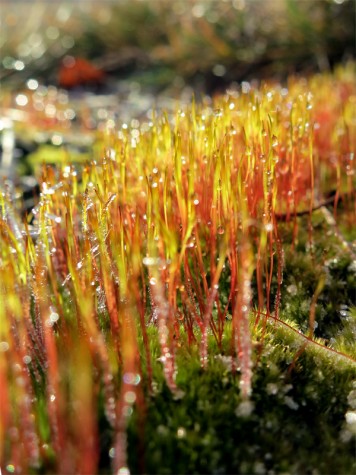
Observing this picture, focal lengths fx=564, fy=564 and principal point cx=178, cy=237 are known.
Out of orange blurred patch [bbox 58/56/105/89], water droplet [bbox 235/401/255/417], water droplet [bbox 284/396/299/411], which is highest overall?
orange blurred patch [bbox 58/56/105/89]

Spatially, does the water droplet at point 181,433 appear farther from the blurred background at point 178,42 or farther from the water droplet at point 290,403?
the blurred background at point 178,42

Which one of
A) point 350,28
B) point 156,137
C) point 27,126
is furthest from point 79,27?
point 156,137

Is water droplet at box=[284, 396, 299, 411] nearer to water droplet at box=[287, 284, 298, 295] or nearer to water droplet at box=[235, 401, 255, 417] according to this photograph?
water droplet at box=[235, 401, 255, 417]

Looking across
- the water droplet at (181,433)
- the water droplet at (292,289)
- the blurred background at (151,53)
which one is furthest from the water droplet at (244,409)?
the blurred background at (151,53)

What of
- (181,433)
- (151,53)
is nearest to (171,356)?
(181,433)

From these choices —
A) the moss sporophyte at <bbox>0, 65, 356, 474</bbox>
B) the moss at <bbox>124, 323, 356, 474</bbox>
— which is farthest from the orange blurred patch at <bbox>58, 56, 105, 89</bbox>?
the moss at <bbox>124, 323, 356, 474</bbox>

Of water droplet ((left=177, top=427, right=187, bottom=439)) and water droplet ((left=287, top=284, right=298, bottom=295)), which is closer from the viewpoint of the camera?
water droplet ((left=177, top=427, right=187, bottom=439))

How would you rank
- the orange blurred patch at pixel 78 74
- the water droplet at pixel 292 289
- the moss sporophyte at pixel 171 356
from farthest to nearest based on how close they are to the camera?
the orange blurred patch at pixel 78 74, the water droplet at pixel 292 289, the moss sporophyte at pixel 171 356

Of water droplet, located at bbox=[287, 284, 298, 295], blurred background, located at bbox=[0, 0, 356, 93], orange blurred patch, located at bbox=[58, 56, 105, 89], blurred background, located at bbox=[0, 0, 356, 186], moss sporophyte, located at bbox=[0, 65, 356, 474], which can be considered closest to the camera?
moss sporophyte, located at bbox=[0, 65, 356, 474]

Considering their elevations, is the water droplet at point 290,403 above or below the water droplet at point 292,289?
below
